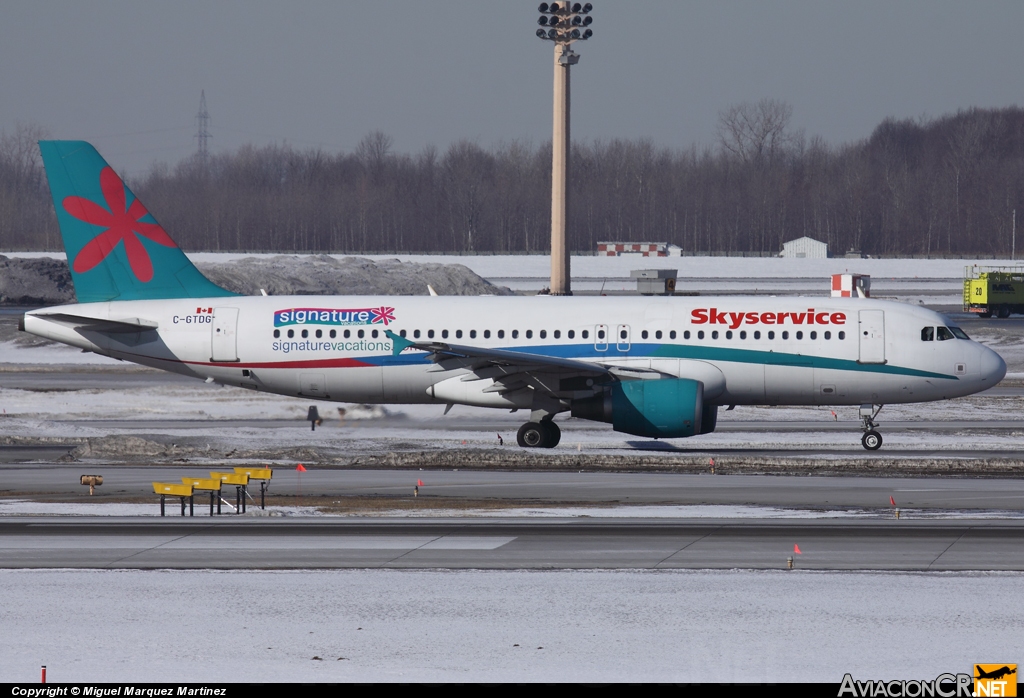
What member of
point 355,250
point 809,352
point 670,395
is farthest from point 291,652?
point 355,250

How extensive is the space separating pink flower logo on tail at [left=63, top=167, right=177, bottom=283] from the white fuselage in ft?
3.69

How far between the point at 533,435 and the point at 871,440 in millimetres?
8299

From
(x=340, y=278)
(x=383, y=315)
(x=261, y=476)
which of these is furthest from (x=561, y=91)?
(x=261, y=476)

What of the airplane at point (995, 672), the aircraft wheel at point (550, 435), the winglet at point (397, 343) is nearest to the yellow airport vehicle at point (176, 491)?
the winglet at point (397, 343)

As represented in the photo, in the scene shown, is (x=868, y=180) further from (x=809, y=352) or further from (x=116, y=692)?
(x=116, y=692)

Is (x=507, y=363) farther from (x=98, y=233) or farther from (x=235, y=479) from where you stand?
(x=98, y=233)

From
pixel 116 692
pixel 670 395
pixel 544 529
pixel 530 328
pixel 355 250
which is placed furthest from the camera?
pixel 355 250

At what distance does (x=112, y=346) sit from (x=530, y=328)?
Result: 35.1ft

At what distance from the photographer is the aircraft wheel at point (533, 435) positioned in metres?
29.9

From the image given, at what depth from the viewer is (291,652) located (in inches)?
506

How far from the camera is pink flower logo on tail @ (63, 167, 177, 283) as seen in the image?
31.5 meters

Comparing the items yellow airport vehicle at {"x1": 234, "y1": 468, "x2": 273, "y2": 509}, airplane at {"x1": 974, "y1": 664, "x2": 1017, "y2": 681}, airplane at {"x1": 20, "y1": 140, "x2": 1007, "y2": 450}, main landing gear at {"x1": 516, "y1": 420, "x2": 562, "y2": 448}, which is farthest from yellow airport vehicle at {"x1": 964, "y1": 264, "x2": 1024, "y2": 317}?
airplane at {"x1": 974, "y1": 664, "x2": 1017, "y2": 681}

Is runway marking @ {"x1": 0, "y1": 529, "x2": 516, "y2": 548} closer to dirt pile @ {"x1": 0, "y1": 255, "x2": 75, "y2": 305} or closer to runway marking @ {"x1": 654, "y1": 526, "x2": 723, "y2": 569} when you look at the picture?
runway marking @ {"x1": 654, "y1": 526, "x2": 723, "y2": 569}

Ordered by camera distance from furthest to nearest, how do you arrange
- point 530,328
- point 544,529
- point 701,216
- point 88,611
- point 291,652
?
1. point 701,216
2. point 530,328
3. point 544,529
4. point 88,611
5. point 291,652
